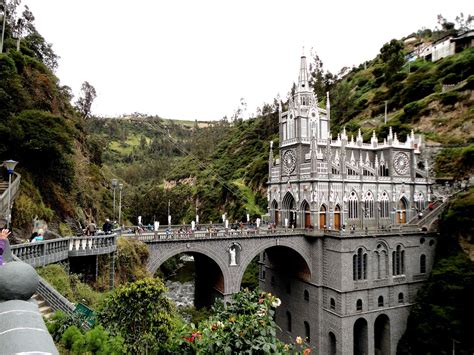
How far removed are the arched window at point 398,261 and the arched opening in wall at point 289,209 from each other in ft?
37.1

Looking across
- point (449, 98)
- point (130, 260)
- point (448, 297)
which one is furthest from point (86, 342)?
point (449, 98)

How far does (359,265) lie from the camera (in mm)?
34812

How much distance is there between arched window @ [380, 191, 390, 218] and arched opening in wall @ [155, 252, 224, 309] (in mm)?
20716

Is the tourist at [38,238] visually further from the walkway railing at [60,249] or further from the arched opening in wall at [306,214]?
the arched opening in wall at [306,214]

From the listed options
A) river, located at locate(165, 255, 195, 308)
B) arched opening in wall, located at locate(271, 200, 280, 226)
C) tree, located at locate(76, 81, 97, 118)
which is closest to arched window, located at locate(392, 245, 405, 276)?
arched opening in wall, located at locate(271, 200, 280, 226)

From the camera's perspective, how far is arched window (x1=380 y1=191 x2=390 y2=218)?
40281mm

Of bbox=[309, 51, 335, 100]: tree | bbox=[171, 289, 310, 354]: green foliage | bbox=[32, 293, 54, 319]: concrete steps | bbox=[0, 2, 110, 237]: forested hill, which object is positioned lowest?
bbox=[32, 293, 54, 319]: concrete steps

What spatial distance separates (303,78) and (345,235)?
1971 cm

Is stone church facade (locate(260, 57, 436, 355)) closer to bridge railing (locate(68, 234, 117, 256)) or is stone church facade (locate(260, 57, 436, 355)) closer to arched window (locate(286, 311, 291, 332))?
arched window (locate(286, 311, 291, 332))

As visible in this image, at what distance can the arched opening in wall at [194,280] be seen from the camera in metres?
34.8

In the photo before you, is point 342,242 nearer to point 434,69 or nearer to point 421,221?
point 421,221

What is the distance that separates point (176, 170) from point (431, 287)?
80966 millimetres

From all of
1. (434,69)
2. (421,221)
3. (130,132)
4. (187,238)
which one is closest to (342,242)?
(421,221)

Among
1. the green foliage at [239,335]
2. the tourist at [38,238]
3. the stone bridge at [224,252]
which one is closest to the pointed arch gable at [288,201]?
the stone bridge at [224,252]
